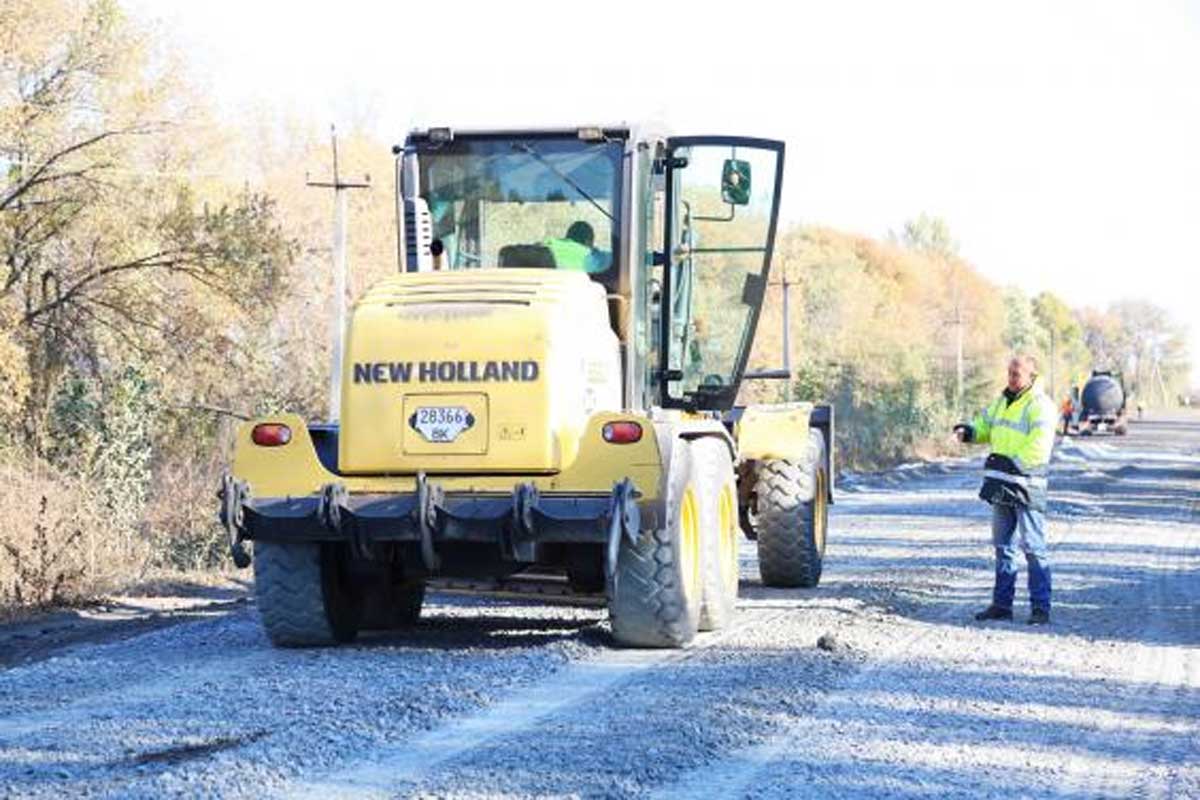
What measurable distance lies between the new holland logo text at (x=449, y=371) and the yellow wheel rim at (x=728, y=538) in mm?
2138

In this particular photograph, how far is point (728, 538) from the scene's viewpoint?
1281 cm

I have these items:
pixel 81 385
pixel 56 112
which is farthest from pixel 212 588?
pixel 56 112

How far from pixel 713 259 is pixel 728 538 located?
1.90m

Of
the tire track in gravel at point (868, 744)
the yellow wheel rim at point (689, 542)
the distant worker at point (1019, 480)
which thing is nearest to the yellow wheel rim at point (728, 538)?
the yellow wheel rim at point (689, 542)

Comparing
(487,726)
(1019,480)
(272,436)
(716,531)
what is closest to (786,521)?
(1019,480)

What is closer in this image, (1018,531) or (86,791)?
(86,791)

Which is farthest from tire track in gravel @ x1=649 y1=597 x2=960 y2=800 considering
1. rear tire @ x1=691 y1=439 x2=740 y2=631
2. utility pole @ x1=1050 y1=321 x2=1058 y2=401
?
utility pole @ x1=1050 y1=321 x2=1058 y2=401

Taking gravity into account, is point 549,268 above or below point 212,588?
above

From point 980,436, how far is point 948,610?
4.10 ft

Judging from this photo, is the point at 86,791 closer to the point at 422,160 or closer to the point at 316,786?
the point at 316,786

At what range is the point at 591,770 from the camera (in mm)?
7707

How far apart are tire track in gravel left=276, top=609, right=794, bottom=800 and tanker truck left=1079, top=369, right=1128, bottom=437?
182ft

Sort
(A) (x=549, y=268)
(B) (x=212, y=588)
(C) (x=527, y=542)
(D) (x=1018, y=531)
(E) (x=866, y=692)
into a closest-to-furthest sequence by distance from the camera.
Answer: (E) (x=866, y=692) < (C) (x=527, y=542) < (A) (x=549, y=268) < (D) (x=1018, y=531) < (B) (x=212, y=588)

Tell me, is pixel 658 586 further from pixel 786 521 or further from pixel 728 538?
pixel 786 521
